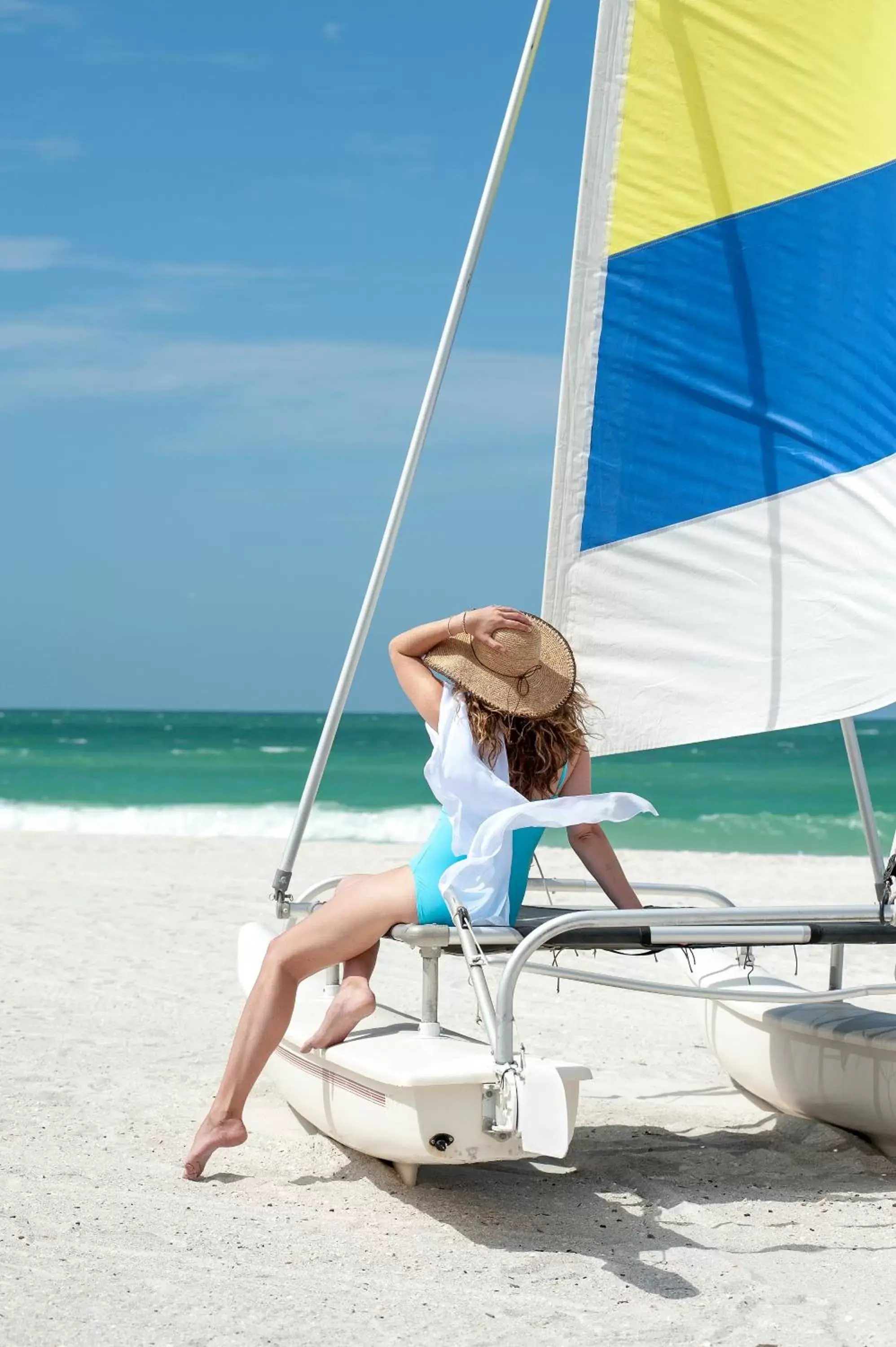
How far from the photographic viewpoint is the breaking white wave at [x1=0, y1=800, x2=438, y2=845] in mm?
16953

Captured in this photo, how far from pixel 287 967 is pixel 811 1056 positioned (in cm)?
145

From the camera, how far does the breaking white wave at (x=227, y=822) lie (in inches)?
667

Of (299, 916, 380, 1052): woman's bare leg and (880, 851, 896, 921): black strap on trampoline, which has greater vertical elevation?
(880, 851, 896, 921): black strap on trampoline

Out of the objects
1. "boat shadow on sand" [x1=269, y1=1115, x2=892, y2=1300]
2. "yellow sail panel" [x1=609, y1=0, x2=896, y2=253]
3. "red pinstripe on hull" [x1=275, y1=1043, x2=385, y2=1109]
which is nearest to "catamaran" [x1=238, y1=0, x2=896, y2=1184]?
"yellow sail panel" [x1=609, y1=0, x2=896, y2=253]

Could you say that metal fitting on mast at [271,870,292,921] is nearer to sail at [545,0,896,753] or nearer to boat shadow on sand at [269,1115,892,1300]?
boat shadow on sand at [269,1115,892,1300]

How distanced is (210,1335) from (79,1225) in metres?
0.68

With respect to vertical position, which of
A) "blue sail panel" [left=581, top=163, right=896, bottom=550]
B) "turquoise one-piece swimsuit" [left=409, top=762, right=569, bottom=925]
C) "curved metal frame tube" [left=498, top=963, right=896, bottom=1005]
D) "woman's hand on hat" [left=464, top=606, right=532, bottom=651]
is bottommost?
"curved metal frame tube" [left=498, top=963, right=896, bottom=1005]

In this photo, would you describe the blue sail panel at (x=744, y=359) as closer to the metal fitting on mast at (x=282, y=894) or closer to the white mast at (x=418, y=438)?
the white mast at (x=418, y=438)

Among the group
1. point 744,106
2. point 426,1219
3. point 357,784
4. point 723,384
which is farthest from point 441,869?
point 357,784

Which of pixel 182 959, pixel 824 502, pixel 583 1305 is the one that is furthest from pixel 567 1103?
pixel 182 959

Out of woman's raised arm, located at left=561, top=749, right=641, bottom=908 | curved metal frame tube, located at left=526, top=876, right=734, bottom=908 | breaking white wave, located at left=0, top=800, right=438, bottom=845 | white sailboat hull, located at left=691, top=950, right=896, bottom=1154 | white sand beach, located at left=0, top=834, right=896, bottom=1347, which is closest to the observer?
white sand beach, located at left=0, top=834, right=896, bottom=1347

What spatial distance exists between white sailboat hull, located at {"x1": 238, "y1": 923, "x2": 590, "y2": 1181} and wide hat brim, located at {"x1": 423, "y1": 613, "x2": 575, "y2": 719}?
77 centimetres

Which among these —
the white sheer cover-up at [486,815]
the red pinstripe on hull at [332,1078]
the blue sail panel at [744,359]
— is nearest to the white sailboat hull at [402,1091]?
the red pinstripe on hull at [332,1078]

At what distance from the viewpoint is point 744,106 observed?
4035 millimetres
